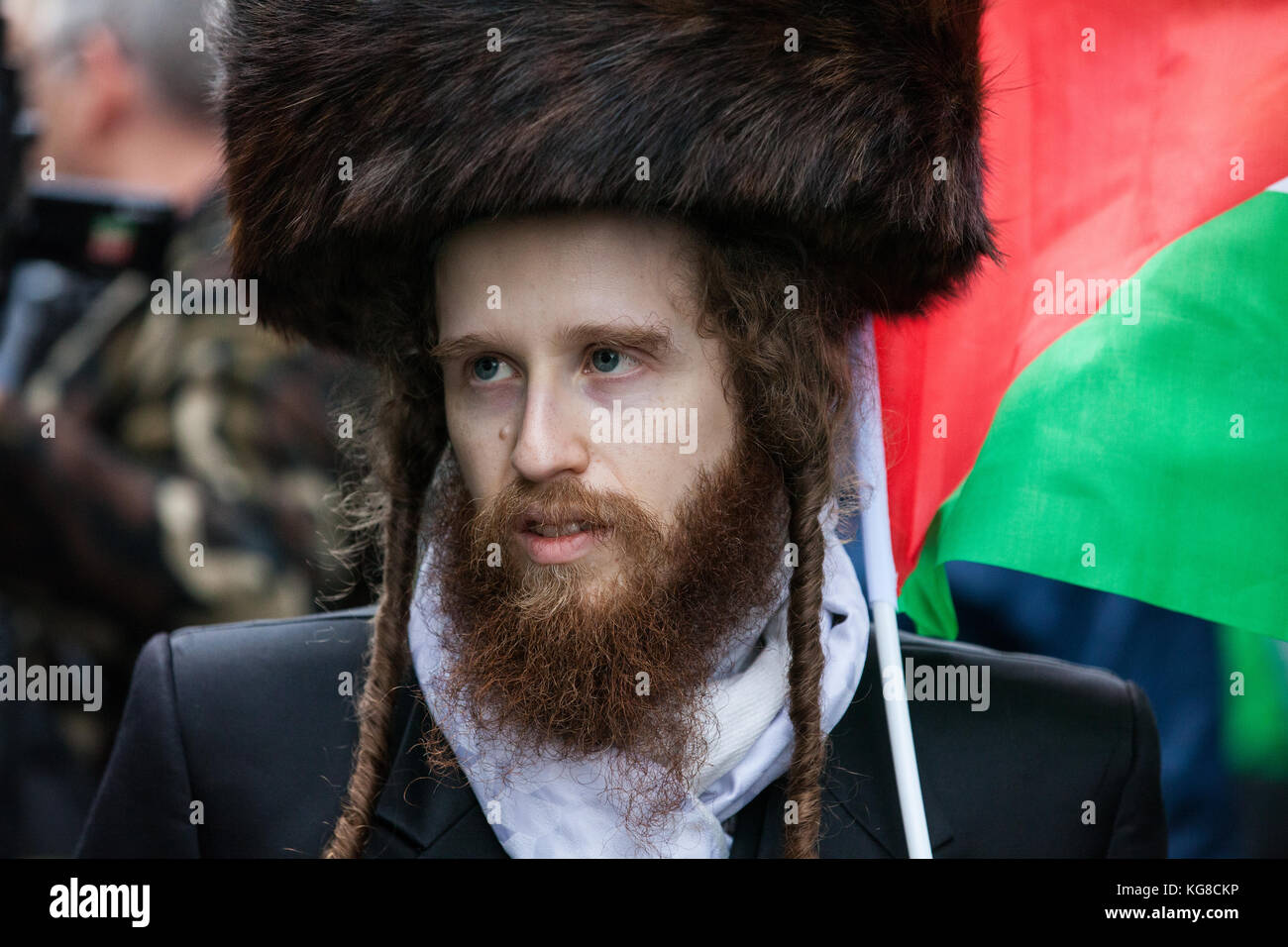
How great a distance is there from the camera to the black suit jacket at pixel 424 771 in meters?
2.51

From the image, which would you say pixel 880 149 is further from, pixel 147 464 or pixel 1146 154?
pixel 147 464

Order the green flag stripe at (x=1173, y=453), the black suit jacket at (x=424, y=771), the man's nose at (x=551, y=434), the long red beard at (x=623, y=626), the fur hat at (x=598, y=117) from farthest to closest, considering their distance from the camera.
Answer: the green flag stripe at (x=1173, y=453), the black suit jacket at (x=424, y=771), the long red beard at (x=623, y=626), the man's nose at (x=551, y=434), the fur hat at (x=598, y=117)

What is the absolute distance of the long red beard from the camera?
7.80 ft

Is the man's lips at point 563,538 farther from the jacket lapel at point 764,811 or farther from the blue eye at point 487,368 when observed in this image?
the jacket lapel at point 764,811

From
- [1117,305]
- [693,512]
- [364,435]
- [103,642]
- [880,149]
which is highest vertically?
[880,149]

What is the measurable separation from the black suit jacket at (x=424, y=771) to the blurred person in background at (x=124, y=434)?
1179mm

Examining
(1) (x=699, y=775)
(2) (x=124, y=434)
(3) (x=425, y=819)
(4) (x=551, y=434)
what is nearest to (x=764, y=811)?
(1) (x=699, y=775)

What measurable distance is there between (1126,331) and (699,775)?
134cm

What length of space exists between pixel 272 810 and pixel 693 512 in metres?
1.08

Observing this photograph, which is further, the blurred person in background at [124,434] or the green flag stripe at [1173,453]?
the blurred person in background at [124,434]

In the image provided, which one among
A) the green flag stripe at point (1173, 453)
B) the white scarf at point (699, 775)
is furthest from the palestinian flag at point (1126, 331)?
the white scarf at point (699, 775)

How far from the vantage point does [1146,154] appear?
2789 mm

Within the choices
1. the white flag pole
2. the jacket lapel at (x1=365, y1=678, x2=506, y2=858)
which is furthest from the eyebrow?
the jacket lapel at (x1=365, y1=678, x2=506, y2=858)
